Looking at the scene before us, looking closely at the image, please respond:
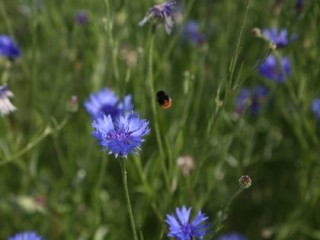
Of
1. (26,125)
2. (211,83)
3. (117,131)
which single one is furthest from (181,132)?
(26,125)

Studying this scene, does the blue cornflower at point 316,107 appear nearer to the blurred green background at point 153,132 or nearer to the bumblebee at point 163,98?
the blurred green background at point 153,132

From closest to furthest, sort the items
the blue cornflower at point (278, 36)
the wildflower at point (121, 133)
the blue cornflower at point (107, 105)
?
the wildflower at point (121, 133)
the blue cornflower at point (107, 105)
the blue cornflower at point (278, 36)

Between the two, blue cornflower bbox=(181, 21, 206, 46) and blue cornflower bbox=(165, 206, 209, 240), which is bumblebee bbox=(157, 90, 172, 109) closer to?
blue cornflower bbox=(165, 206, 209, 240)

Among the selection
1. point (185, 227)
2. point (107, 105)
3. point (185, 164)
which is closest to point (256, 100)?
point (185, 164)

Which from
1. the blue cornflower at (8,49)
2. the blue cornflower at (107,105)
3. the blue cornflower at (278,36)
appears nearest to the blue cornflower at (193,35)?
the blue cornflower at (278,36)

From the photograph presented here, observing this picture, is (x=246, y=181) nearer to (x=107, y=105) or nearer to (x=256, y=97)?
(x=107, y=105)

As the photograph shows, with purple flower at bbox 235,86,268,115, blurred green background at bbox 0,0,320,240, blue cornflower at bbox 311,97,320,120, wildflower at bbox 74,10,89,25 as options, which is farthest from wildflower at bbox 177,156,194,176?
wildflower at bbox 74,10,89,25
